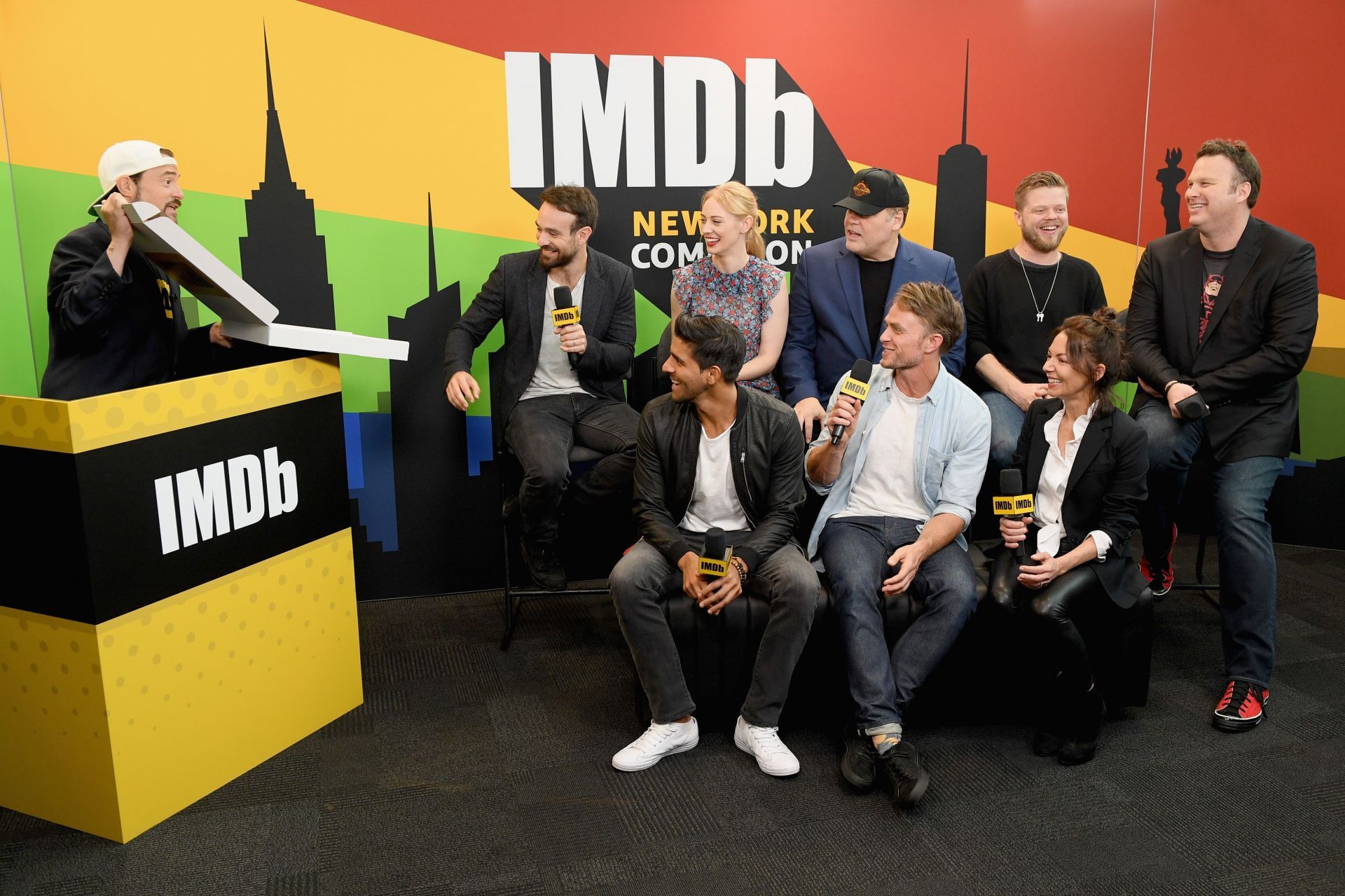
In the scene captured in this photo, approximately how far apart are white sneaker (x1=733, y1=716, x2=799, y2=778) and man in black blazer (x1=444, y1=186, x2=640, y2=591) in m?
1.15

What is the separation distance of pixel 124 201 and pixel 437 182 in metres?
1.55

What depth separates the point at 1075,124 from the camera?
4.79m

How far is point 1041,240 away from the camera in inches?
160

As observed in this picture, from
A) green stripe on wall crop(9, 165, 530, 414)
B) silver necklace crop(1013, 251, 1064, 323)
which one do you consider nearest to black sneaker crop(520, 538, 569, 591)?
green stripe on wall crop(9, 165, 530, 414)

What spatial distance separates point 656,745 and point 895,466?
1.17m

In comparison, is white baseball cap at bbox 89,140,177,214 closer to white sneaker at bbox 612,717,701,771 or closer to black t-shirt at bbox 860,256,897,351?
white sneaker at bbox 612,717,701,771

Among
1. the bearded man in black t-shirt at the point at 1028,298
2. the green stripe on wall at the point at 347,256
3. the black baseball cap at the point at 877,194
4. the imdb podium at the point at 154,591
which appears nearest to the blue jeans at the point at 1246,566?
the bearded man in black t-shirt at the point at 1028,298

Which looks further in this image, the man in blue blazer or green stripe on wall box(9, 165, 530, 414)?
the man in blue blazer

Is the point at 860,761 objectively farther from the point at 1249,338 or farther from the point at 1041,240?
the point at 1041,240

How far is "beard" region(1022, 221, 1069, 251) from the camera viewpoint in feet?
13.4

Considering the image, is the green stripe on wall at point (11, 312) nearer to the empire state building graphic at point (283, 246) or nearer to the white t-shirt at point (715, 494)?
the empire state building graphic at point (283, 246)

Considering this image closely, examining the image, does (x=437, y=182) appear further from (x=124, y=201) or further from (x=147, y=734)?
(x=147, y=734)

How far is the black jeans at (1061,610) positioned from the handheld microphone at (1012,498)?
9.1 inches

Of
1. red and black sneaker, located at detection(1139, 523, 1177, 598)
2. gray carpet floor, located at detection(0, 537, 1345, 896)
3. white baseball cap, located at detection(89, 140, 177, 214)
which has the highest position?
white baseball cap, located at detection(89, 140, 177, 214)
